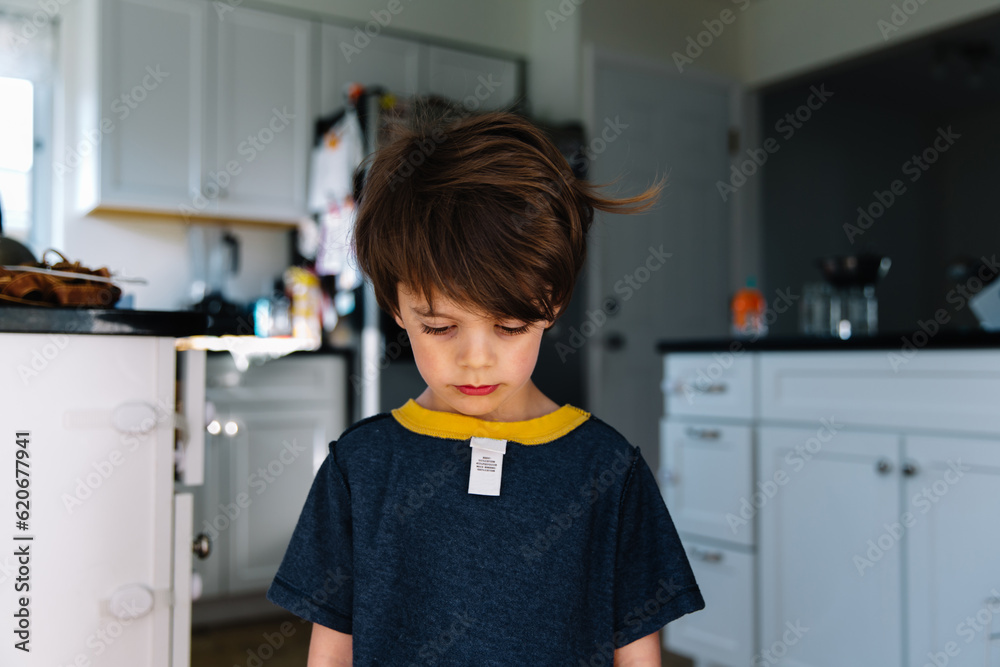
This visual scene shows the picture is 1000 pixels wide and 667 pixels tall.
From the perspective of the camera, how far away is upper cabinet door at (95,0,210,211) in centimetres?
259

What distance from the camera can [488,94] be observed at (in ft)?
10.7

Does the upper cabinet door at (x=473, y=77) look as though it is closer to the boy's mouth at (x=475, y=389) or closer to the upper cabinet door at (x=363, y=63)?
the upper cabinet door at (x=363, y=63)

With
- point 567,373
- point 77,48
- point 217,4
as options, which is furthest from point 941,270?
point 77,48

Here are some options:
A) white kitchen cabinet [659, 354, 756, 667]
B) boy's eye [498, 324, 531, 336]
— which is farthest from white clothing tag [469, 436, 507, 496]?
white kitchen cabinet [659, 354, 756, 667]

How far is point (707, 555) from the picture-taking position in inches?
76.3

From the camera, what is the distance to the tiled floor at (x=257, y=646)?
2.18 metres

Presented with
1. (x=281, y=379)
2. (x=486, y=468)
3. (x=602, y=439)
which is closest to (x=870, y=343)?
(x=602, y=439)

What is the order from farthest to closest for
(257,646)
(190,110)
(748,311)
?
(190,110) < (748,311) < (257,646)

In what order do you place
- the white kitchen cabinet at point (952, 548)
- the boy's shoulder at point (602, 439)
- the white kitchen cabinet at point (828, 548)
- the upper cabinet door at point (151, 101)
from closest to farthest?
1. the boy's shoulder at point (602, 439)
2. the white kitchen cabinet at point (952, 548)
3. the white kitchen cabinet at point (828, 548)
4. the upper cabinet door at point (151, 101)

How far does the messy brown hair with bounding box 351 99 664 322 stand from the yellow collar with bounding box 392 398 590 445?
11cm

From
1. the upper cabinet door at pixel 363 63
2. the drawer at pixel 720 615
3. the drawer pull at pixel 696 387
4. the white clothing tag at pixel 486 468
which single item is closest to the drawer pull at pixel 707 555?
the drawer at pixel 720 615

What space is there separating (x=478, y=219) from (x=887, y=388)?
4.16 ft

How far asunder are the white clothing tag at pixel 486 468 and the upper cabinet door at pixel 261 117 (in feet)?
7.72

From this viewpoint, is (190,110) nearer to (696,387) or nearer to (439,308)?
(696,387)
